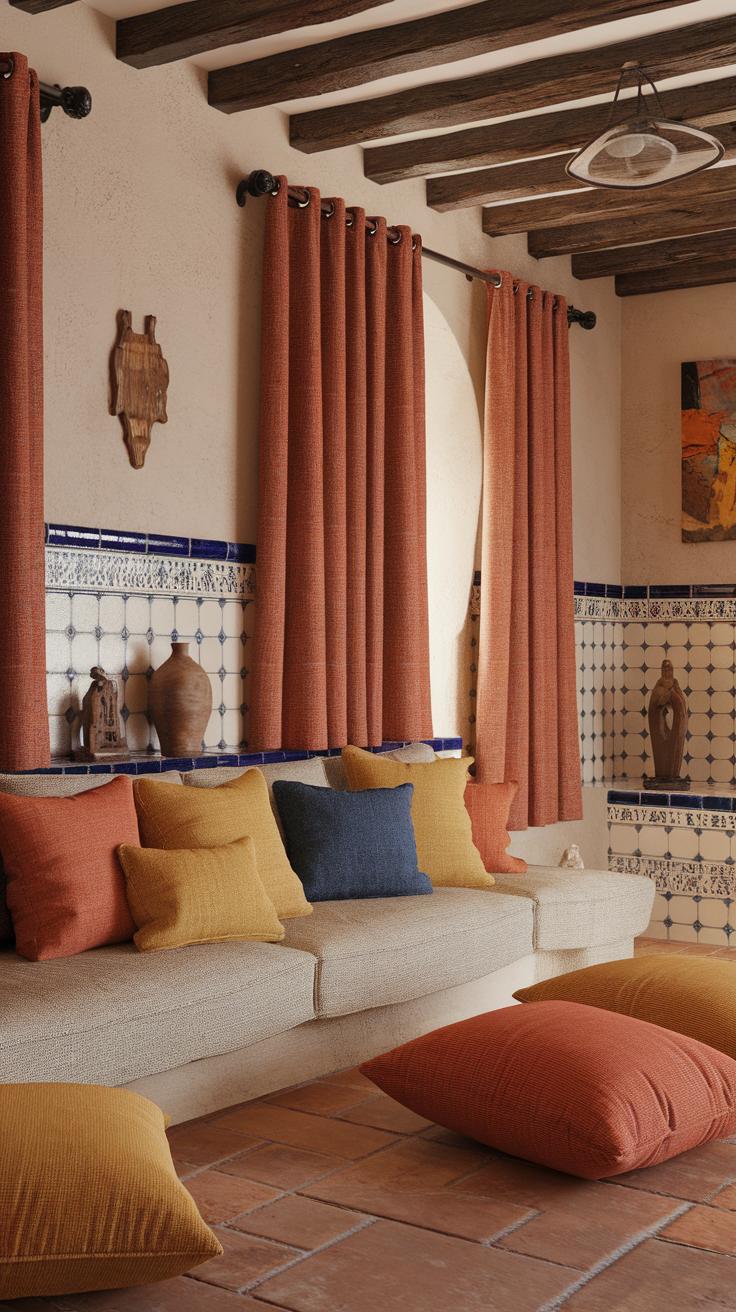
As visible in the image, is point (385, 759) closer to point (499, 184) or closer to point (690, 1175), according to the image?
point (690, 1175)

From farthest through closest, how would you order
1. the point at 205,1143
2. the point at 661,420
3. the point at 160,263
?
the point at 661,420, the point at 160,263, the point at 205,1143

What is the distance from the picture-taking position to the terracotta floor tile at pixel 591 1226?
7.63 ft

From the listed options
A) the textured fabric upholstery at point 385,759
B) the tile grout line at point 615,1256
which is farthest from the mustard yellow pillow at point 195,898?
the tile grout line at point 615,1256

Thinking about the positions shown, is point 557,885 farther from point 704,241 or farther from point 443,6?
point 704,241

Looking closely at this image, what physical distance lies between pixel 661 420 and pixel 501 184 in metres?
2.05

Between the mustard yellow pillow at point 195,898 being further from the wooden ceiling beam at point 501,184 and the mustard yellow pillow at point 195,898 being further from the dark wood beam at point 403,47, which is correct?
the wooden ceiling beam at point 501,184

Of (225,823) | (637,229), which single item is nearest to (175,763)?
(225,823)

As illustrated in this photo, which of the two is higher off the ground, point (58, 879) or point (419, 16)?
point (419, 16)

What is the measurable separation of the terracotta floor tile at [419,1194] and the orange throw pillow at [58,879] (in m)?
0.85

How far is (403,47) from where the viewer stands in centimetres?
406

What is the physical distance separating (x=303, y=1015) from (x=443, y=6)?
307 cm

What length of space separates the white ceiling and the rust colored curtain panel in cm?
74

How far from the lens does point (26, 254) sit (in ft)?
11.6

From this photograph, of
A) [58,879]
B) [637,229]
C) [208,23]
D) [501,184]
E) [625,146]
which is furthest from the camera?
[637,229]
